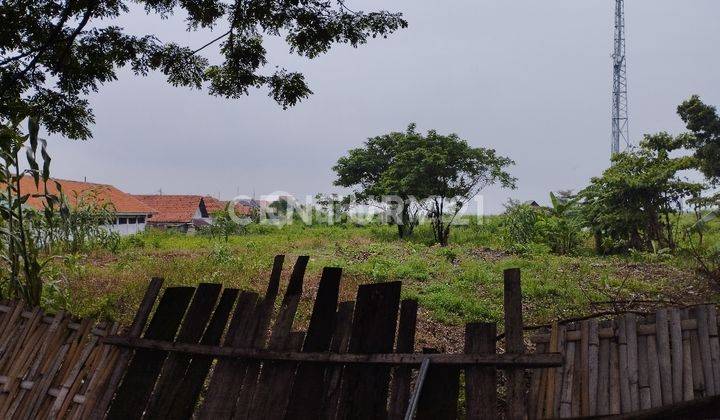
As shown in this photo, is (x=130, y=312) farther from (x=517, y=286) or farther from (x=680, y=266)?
(x=680, y=266)

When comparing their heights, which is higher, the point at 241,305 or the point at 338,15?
the point at 338,15

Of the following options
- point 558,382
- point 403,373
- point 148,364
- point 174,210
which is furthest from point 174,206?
point 558,382

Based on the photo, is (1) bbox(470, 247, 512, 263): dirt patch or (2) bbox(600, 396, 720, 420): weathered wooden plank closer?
(2) bbox(600, 396, 720, 420): weathered wooden plank

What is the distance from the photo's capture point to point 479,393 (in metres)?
2.29

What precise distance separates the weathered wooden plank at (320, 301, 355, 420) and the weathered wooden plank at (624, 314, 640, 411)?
4.56ft

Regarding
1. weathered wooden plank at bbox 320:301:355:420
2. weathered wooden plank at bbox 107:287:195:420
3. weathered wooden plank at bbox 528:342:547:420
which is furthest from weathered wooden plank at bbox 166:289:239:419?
weathered wooden plank at bbox 528:342:547:420

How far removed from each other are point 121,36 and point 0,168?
9.90 ft

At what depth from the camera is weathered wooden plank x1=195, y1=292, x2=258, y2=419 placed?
2652 millimetres

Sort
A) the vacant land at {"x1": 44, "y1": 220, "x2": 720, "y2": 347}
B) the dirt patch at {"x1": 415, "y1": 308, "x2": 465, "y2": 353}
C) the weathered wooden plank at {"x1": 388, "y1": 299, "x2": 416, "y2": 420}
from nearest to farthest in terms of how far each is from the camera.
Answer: the weathered wooden plank at {"x1": 388, "y1": 299, "x2": 416, "y2": 420} < the dirt patch at {"x1": 415, "y1": 308, "x2": 465, "y2": 353} < the vacant land at {"x1": 44, "y1": 220, "x2": 720, "y2": 347}

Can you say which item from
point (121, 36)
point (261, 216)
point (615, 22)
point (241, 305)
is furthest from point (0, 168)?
point (615, 22)

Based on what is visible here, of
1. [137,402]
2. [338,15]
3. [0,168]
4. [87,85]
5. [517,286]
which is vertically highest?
[338,15]

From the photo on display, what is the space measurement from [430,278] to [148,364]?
672cm

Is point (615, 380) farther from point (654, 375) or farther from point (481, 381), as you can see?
point (481, 381)

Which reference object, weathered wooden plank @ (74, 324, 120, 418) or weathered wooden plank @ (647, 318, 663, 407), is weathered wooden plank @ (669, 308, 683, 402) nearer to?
weathered wooden plank @ (647, 318, 663, 407)
